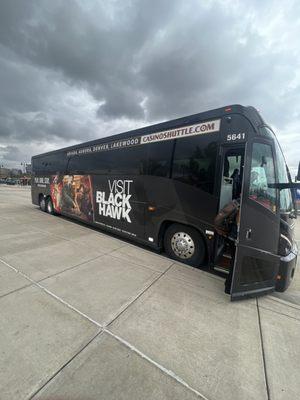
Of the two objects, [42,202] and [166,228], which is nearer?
[166,228]

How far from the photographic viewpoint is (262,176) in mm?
2963

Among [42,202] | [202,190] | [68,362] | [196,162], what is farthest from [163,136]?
[42,202]

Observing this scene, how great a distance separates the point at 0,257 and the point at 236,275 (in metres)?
4.41

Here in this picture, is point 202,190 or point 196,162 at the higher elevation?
point 196,162

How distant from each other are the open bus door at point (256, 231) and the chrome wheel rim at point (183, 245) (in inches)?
51.0

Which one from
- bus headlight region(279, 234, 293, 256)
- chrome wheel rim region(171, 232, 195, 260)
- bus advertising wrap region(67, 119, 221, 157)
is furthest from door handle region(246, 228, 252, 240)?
bus advertising wrap region(67, 119, 221, 157)

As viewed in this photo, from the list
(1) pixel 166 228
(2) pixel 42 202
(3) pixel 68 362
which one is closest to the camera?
(3) pixel 68 362

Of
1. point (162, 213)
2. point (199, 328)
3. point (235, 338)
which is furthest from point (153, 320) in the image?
point (162, 213)

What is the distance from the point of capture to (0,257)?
3.92m

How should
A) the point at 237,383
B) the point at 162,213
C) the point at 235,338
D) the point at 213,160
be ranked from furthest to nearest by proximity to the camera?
the point at 162,213 → the point at 213,160 → the point at 235,338 → the point at 237,383

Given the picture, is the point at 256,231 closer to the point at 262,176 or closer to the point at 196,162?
the point at 262,176

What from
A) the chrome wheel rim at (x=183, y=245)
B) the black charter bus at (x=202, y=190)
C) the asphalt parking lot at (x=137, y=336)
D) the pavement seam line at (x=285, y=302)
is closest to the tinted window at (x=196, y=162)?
the black charter bus at (x=202, y=190)

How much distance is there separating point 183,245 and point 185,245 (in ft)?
0.15

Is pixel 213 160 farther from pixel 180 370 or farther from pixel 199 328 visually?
pixel 180 370
